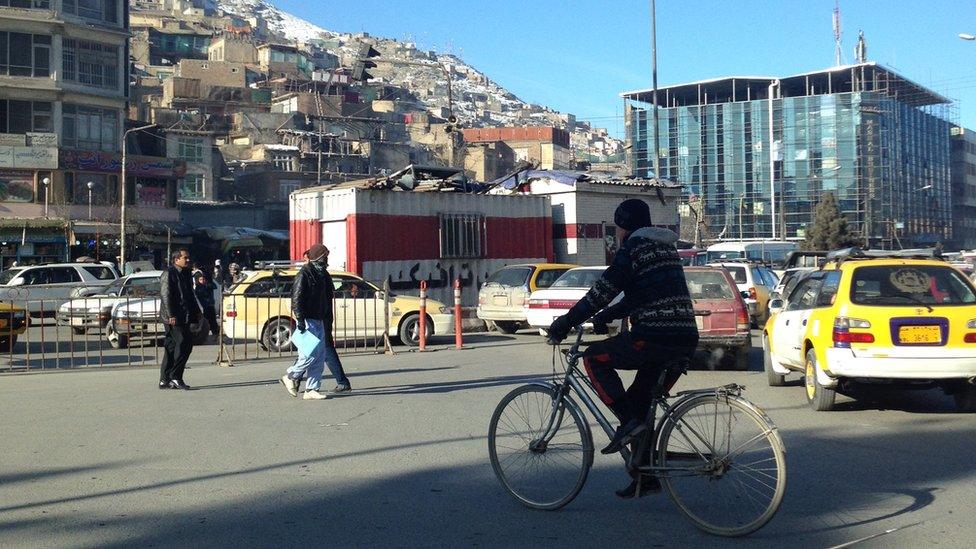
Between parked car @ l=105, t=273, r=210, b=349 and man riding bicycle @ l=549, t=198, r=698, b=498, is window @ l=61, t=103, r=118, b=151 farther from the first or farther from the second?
man riding bicycle @ l=549, t=198, r=698, b=498

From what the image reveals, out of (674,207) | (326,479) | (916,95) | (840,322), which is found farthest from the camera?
(916,95)

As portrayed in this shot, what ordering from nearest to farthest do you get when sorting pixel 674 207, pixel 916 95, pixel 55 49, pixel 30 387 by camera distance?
1. pixel 30 387
2. pixel 674 207
3. pixel 55 49
4. pixel 916 95

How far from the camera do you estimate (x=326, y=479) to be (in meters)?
7.26

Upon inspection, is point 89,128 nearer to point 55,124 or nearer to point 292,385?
point 55,124

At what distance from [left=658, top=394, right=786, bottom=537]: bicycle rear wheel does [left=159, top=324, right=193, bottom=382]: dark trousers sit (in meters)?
8.21

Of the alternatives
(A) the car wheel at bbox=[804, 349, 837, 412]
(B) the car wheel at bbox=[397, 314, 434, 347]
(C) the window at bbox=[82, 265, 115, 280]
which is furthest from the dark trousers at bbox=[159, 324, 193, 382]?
(C) the window at bbox=[82, 265, 115, 280]

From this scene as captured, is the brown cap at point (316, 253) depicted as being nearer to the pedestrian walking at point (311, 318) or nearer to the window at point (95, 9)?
the pedestrian walking at point (311, 318)

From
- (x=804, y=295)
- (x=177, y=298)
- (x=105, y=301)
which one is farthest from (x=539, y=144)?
(x=804, y=295)

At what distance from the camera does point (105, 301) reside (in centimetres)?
2102

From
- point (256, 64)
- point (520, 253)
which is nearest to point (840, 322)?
point (520, 253)

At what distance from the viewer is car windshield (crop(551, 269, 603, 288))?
18.9 m

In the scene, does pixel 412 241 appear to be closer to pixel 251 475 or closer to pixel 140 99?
pixel 251 475

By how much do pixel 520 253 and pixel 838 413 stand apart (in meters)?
17.5

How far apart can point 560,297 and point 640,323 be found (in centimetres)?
1259
